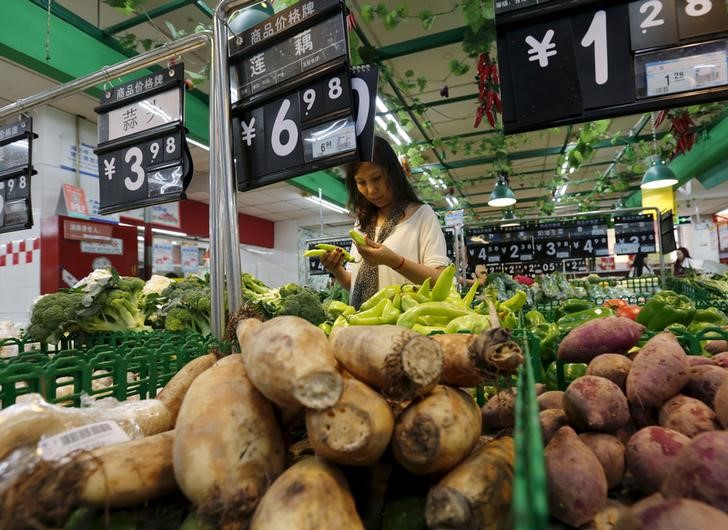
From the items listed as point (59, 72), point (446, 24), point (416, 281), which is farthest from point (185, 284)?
point (446, 24)

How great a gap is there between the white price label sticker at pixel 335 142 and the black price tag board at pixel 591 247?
4.77 metres

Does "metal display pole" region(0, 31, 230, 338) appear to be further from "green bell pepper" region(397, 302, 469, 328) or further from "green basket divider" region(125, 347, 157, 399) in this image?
"green bell pepper" region(397, 302, 469, 328)

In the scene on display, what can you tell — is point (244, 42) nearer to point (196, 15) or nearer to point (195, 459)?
point (195, 459)

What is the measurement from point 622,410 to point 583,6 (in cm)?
157

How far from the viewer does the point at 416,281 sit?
7.06ft

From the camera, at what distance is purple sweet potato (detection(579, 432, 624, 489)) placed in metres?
0.70

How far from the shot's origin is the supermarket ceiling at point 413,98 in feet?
12.3

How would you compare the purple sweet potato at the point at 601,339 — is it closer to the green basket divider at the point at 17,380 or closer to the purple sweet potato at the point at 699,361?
the purple sweet potato at the point at 699,361

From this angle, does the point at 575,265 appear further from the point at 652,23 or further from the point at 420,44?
the point at 652,23

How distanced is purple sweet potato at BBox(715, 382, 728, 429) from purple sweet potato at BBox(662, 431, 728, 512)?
0.61ft

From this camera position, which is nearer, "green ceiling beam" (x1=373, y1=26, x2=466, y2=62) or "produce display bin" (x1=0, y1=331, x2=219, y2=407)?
"produce display bin" (x1=0, y1=331, x2=219, y2=407)

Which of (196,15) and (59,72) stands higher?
(196,15)

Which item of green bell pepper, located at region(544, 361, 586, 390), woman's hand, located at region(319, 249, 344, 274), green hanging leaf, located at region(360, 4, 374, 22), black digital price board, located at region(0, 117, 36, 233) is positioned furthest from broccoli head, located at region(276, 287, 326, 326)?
green hanging leaf, located at region(360, 4, 374, 22)

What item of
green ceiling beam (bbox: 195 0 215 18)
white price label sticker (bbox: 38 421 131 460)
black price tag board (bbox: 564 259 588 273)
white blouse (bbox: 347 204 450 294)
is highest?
green ceiling beam (bbox: 195 0 215 18)
